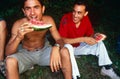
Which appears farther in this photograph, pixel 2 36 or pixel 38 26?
pixel 2 36

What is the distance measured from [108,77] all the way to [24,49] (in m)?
1.73

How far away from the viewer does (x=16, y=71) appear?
168 inches

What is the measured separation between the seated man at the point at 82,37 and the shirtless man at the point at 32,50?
322 mm

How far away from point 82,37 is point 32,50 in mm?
994

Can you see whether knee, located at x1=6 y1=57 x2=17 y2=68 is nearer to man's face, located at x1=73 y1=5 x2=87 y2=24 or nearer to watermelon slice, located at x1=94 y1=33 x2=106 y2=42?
man's face, located at x1=73 y1=5 x2=87 y2=24

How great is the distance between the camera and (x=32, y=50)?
4.94 metres

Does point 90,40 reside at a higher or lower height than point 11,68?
higher

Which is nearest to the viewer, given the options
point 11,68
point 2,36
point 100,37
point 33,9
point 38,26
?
point 11,68

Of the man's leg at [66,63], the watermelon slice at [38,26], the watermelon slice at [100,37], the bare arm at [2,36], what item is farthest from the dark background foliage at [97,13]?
the watermelon slice at [38,26]

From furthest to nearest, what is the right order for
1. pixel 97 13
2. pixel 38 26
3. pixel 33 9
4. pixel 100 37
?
pixel 97 13, pixel 100 37, pixel 33 9, pixel 38 26

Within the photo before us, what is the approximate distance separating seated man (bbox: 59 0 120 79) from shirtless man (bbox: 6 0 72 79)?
0.32 m

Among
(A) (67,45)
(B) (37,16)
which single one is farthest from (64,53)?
(B) (37,16)

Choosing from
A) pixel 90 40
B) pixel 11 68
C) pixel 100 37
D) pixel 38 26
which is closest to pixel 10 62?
pixel 11 68

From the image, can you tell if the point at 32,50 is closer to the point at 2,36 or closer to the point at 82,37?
the point at 2,36
